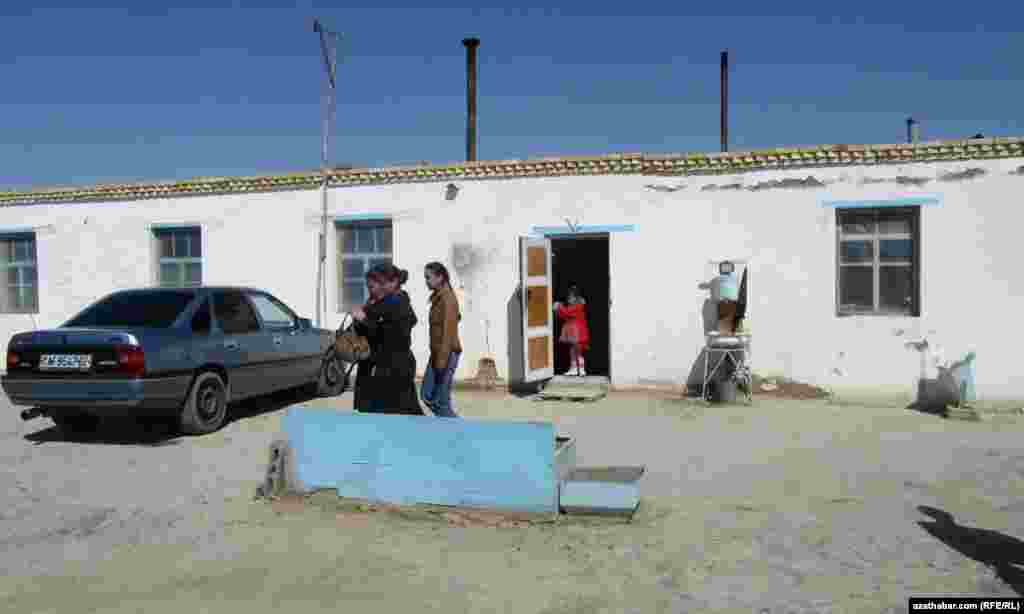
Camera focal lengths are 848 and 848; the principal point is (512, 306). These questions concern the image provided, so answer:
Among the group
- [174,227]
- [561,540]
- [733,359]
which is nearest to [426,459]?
[561,540]

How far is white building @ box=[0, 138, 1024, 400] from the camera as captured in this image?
10.3 meters

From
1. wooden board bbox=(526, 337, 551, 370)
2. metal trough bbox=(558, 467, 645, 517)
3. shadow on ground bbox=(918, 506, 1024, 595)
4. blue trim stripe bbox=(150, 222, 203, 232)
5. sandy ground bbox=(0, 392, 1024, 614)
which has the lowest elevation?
sandy ground bbox=(0, 392, 1024, 614)

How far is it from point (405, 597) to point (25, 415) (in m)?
5.93

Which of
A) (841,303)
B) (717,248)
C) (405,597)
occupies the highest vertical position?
(717,248)

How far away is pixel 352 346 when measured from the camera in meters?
5.96

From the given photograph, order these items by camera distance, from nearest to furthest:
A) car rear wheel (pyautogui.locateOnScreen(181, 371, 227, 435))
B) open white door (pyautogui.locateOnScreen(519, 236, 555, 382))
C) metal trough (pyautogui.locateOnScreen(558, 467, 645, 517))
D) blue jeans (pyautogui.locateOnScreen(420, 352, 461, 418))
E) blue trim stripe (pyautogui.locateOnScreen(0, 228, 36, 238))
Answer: metal trough (pyautogui.locateOnScreen(558, 467, 645, 517)), blue jeans (pyautogui.locateOnScreen(420, 352, 461, 418)), car rear wheel (pyautogui.locateOnScreen(181, 371, 227, 435)), open white door (pyautogui.locateOnScreen(519, 236, 555, 382)), blue trim stripe (pyautogui.locateOnScreen(0, 228, 36, 238))

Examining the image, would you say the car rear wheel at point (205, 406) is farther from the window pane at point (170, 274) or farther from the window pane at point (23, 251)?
the window pane at point (23, 251)

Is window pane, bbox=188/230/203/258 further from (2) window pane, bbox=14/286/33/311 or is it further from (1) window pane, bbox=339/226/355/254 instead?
(2) window pane, bbox=14/286/33/311

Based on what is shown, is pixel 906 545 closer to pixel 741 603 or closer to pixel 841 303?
pixel 741 603

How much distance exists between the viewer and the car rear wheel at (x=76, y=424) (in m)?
9.16

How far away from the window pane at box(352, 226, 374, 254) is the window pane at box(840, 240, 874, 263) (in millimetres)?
6953

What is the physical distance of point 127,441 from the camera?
28.1ft

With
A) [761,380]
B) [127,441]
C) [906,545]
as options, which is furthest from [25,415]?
[761,380]

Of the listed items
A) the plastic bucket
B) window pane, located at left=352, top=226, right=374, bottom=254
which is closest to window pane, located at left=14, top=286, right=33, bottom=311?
window pane, located at left=352, top=226, right=374, bottom=254
